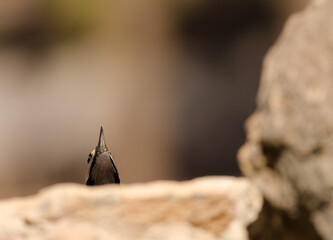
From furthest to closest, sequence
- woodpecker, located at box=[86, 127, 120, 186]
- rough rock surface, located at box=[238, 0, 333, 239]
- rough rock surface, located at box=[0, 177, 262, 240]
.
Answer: woodpecker, located at box=[86, 127, 120, 186]
rough rock surface, located at box=[0, 177, 262, 240]
rough rock surface, located at box=[238, 0, 333, 239]

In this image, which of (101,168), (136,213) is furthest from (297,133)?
(101,168)

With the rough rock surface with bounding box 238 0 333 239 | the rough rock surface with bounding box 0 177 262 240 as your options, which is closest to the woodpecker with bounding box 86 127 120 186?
the rough rock surface with bounding box 0 177 262 240

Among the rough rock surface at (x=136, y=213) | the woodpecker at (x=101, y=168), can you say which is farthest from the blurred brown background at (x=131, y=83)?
the rough rock surface at (x=136, y=213)

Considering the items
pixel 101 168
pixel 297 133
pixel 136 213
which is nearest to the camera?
pixel 297 133

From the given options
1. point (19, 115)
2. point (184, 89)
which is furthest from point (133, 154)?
point (19, 115)

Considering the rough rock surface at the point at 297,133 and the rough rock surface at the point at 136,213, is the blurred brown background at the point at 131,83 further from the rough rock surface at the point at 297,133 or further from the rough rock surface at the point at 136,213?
the rough rock surface at the point at 297,133

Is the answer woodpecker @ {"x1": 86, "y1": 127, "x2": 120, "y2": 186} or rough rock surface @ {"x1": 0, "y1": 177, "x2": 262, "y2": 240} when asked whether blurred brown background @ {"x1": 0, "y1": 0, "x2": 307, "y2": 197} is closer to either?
woodpecker @ {"x1": 86, "y1": 127, "x2": 120, "y2": 186}

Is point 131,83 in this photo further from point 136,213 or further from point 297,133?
point 297,133
